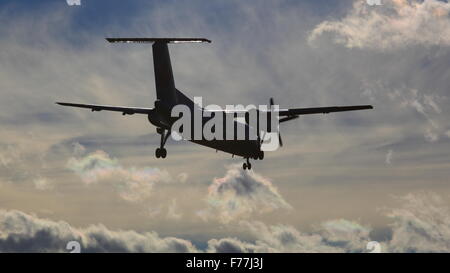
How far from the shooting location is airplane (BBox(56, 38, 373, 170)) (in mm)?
48688

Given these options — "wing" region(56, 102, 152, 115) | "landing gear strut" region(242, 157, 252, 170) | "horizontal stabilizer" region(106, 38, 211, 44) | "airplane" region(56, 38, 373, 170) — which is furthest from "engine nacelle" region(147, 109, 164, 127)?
"landing gear strut" region(242, 157, 252, 170)

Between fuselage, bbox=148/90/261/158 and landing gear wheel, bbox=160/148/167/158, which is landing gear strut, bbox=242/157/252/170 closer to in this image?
fuselage, bbox=148/90/261/158

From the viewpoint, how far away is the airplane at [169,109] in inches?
1917

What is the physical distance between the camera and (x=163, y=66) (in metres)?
50.3

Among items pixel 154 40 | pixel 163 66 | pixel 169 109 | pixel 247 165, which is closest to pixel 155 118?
pixel 169 109

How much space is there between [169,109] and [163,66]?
4.42 m

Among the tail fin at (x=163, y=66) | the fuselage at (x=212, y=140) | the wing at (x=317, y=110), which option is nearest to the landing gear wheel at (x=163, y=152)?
the fuselage at (x=212, y=140)

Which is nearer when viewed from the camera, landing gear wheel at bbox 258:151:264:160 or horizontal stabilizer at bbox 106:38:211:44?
horizontal stabilizer at bbox 106:38:211:44

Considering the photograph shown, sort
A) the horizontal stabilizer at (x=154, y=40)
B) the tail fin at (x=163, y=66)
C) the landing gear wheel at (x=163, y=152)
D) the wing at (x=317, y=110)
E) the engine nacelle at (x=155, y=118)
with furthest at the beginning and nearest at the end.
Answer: the landing gear wheel at (x=163, y=152) → the wing at (x=317, y=110) → the horizontal stabilizer at (x=154, y=40) → the tail fin at (x=163, y=66) → the engine nacelle at (x=155, y=118)

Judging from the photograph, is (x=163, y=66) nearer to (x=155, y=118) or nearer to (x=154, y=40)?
(x=154, y=40)

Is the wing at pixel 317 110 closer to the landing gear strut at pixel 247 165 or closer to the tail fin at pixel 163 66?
the landing gear strut at pixel 247 165

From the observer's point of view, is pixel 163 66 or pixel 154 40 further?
pixel 154 40

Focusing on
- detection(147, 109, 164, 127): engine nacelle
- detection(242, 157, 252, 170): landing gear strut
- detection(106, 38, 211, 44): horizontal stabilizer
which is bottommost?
detection(242, 157, 252, 170): landing gear strut
